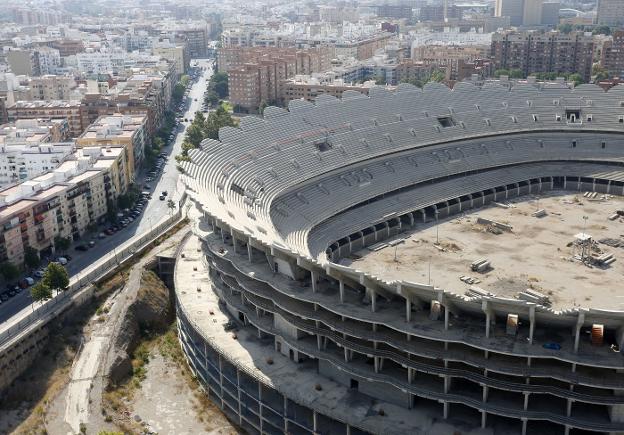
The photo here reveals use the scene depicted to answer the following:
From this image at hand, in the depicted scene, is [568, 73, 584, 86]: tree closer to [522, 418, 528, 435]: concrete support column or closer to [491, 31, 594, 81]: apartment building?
[491, 31, 594, 81]: apartment building

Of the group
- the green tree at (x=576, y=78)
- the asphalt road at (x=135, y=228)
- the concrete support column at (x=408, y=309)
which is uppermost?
the green tree at (x=576, y=78)

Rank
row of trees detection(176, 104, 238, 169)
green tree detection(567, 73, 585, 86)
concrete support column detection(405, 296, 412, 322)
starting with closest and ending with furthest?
1. concrete support column detection(405, 296, 412, 322)
2. row of trees detection(176, 104, 238, 169)
3. green tree detection(567, 73, 585, 86)

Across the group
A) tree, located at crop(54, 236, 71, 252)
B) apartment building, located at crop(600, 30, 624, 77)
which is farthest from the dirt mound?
apartment building, located at crop(600, 30, 624, 77)

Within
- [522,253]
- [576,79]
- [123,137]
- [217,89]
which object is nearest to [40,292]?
[522,253]

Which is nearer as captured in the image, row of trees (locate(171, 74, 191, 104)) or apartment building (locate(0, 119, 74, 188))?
apartment building (locate(0, 119, 74, 188))

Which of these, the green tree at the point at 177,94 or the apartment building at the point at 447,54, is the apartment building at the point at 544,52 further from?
the green tree at the point at 177,94

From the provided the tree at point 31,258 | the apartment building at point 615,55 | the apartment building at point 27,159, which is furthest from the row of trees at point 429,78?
the tree at point 31,258

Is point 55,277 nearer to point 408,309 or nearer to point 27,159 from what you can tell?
point 408,309
